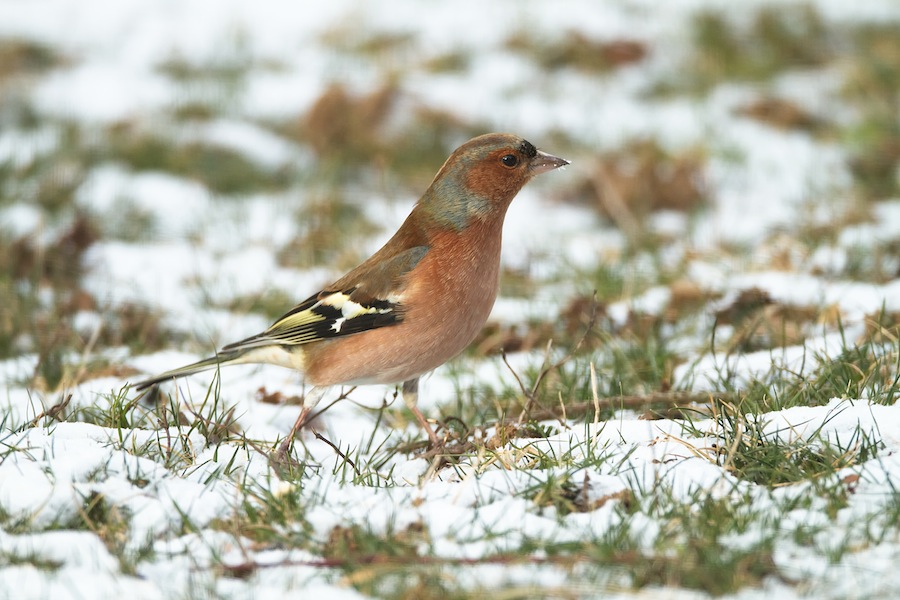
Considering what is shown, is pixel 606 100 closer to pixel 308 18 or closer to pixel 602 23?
pixel 602 23

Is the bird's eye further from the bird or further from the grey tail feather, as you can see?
the grey tail feather

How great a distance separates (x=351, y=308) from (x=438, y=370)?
43.1 inches

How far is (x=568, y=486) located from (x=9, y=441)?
6.57 feet

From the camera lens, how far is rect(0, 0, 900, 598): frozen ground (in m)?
3.12

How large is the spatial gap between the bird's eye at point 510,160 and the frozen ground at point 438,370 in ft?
3.14

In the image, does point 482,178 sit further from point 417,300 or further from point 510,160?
point 417,300

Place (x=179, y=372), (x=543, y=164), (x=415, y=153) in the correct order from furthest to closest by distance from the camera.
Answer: (x=415, y=153) → (x=543, y=164) → (x=179, y=372)

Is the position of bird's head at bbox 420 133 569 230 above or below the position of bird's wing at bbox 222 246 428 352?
above

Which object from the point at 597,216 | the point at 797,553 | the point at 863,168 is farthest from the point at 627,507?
the point at 863,168

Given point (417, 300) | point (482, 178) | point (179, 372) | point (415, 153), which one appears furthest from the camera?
point (415, 153)

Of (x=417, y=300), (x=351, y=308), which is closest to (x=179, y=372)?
(x=351, y=308)

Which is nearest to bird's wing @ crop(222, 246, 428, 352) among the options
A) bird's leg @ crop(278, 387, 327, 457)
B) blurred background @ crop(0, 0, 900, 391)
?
bird's leg @ crop(278, 387, 327, 457)

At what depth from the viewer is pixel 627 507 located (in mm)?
3391

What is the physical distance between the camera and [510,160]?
4.91 m
